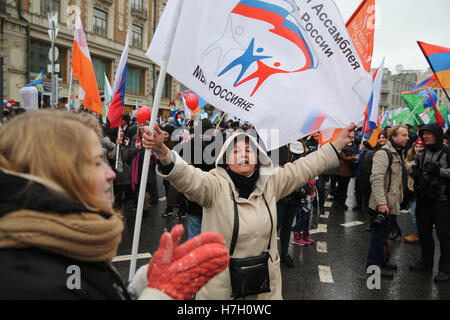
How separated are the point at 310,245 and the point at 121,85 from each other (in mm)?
3915

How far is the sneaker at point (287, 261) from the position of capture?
183 inches

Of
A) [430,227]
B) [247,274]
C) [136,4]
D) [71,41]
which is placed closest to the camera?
[247,274]

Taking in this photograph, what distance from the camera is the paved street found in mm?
3943

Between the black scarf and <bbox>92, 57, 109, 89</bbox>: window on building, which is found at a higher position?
<bbox>92, 57, 109, 89</bbox>: window on building

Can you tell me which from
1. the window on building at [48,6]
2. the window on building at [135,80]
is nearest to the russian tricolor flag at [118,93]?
the window on building at [48,6]

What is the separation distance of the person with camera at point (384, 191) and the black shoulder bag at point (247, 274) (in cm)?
251

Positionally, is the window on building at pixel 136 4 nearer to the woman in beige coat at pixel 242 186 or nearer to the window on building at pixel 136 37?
the window on building at pixel 136 37

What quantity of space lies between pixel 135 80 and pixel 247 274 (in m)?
33.2

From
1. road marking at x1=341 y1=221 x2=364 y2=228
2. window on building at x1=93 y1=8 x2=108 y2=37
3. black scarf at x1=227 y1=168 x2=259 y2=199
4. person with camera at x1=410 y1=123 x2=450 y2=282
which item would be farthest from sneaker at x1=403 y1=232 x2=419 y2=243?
window on building at x1=93 y1=8 x2=108 y2=37

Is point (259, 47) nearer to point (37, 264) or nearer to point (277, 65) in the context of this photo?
point (277, 65)

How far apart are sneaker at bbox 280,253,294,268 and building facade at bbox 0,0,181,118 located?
11150 mm

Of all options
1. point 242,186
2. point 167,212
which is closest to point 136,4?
point 167,212

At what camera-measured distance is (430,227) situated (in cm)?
459

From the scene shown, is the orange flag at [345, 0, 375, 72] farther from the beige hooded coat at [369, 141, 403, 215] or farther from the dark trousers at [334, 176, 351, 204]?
the dark trousers at [334, 176, 351, 204]
